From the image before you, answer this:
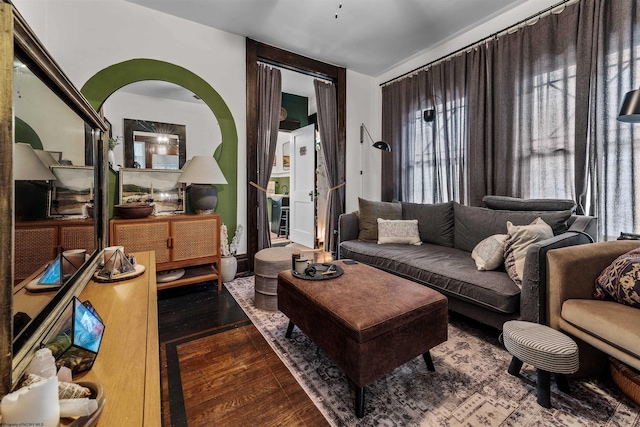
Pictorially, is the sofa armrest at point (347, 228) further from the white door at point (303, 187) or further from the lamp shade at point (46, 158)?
the lamp shade at point (46, 158)

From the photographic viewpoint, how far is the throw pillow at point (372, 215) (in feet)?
10.7

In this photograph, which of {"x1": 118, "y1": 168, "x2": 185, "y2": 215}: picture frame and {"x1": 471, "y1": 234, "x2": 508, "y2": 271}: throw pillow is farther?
{"x1": 118, "y1": 168, "x2": 185, "y2": 215}: picture frame

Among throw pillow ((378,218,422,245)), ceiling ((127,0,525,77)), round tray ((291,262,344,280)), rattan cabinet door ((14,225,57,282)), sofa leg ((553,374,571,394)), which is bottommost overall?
sofa leg ((553,374,571,394))

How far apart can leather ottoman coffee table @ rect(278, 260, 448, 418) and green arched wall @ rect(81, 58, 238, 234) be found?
183 centimetres

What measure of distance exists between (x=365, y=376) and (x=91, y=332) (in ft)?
3.52

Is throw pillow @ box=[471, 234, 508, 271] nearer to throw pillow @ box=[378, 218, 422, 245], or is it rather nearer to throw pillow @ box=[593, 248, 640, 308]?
throw pillow @ box=[593, 248, 640, 308]

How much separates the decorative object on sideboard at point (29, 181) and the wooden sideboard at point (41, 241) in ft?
0.11

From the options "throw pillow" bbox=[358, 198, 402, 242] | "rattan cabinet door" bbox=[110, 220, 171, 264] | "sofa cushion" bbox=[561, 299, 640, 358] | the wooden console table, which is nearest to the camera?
the wooden console table

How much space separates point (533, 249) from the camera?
5.34ft

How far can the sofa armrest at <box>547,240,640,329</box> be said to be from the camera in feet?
5.08

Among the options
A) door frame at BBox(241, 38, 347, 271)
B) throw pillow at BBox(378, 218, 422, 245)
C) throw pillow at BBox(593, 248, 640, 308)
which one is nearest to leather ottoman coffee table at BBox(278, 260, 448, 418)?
throw pillow at BBox(593, 248, 640, 308)

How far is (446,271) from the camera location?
215cm

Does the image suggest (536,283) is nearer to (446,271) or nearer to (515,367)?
(515,367)

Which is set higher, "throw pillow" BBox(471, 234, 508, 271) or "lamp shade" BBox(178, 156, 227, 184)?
"lamp shade" BBox(178, 156, 227, 184)
